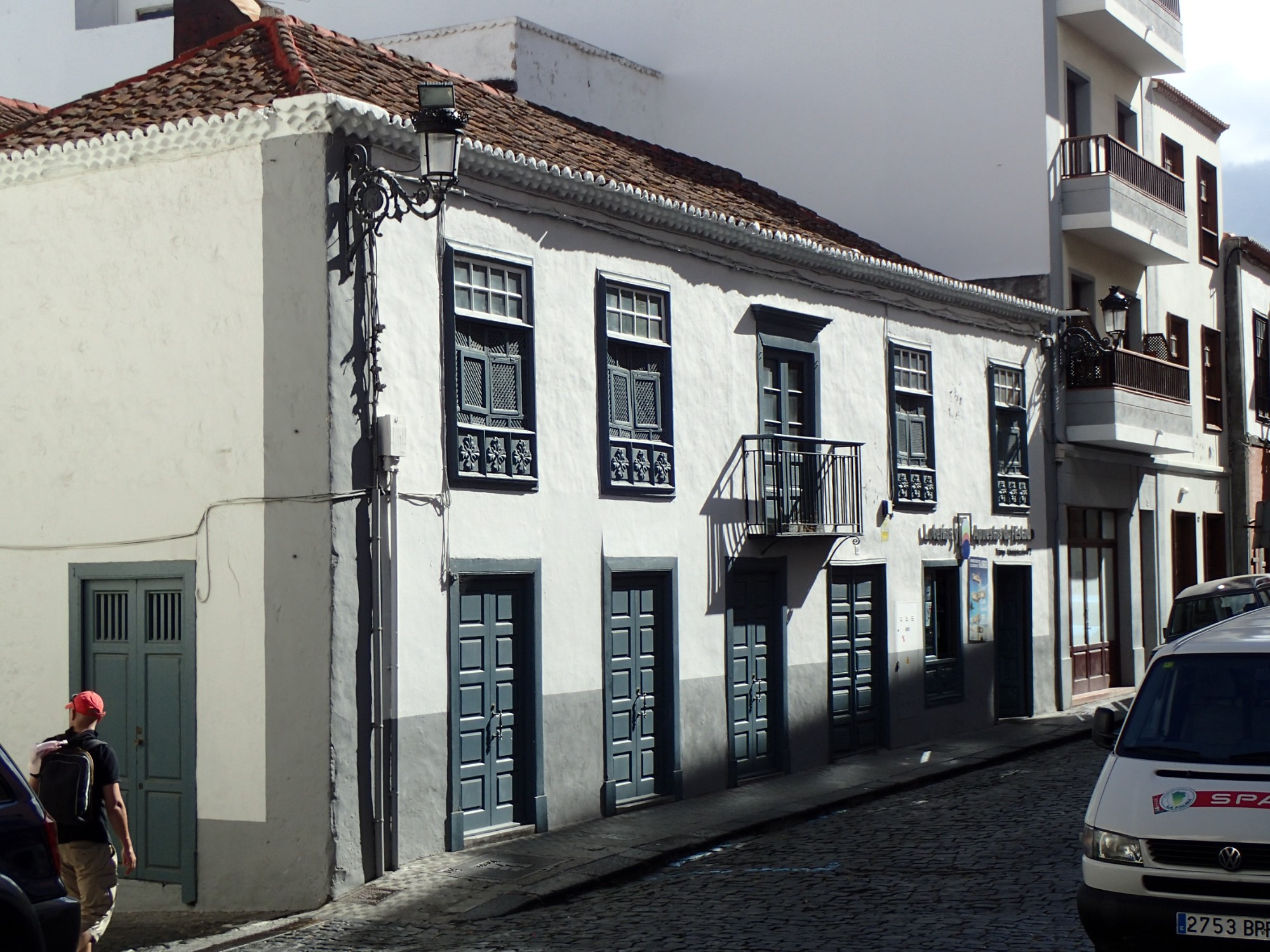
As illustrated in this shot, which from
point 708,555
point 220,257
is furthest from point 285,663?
point 708,555

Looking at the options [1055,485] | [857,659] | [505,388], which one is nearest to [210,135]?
[505,388]

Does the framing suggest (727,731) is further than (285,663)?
Yes

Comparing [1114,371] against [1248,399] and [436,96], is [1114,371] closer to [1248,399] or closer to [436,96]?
[1248,399]

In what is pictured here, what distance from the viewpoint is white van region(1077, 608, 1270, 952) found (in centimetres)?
730

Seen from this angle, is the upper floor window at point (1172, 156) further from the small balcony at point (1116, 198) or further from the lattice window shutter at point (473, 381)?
the lattice window shutter at point (473, 381)

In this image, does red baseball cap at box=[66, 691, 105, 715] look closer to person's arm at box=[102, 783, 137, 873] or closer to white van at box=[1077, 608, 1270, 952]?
person's arm at box=[102, 783, 137, 873]

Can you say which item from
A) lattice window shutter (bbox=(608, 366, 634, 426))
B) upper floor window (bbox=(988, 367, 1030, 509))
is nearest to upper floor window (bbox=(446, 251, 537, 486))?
lattice window shutter (bbox=(608, 366, 634, 426))

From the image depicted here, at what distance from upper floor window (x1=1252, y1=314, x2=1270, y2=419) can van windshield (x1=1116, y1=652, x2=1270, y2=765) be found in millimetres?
23941

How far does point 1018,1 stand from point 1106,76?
10.1 ft

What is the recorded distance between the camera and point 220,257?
12.0m

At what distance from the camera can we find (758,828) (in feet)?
45.4

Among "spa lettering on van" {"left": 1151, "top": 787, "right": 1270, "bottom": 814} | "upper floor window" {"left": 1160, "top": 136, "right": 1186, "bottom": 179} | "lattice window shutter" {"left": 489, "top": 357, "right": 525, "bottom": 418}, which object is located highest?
"upper floor window" {"left": 1160, "top": 136, "right": 1186, "bottom": 179}

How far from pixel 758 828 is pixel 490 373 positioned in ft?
14.8

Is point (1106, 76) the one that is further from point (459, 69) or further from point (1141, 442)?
point (459, 69)
